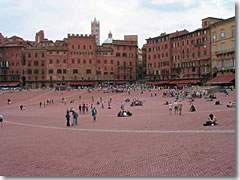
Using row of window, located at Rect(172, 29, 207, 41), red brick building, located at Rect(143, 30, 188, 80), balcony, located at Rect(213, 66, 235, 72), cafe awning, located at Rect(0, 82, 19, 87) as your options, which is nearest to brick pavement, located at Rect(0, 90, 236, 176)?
balcony, located at Rect(213, 66, 235, 72)

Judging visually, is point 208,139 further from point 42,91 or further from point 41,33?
point 41,33

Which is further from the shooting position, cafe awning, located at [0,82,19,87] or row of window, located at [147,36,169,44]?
cafe awning, located at [0,82,19,87]

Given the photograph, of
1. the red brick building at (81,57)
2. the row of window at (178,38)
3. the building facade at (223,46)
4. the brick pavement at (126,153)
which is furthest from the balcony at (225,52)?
the brick pavement at (126,153)

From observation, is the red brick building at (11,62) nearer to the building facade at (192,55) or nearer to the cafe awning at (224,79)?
the building facade at (192,55)

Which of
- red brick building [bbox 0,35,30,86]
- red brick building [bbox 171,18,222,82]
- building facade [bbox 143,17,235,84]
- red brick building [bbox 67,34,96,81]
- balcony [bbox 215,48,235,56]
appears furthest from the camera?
red brick building [bbox 67,34,96,81]

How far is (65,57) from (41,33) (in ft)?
77.9

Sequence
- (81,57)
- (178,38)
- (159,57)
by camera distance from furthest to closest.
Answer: (81,57) → (159,57) → (178,38)

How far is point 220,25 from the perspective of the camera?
193ft

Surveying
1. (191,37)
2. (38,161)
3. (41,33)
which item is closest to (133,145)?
(38,161)

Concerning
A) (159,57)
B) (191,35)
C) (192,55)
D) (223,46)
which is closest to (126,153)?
(223,46)

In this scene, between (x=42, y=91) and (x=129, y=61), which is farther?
(x=129, y=61)

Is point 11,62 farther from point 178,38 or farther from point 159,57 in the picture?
point 178,38

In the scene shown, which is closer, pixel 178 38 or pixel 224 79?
pixel 224 79

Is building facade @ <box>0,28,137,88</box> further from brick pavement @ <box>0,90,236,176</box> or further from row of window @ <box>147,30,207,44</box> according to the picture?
brick pavement @ <box>0,90,236,176</box>
